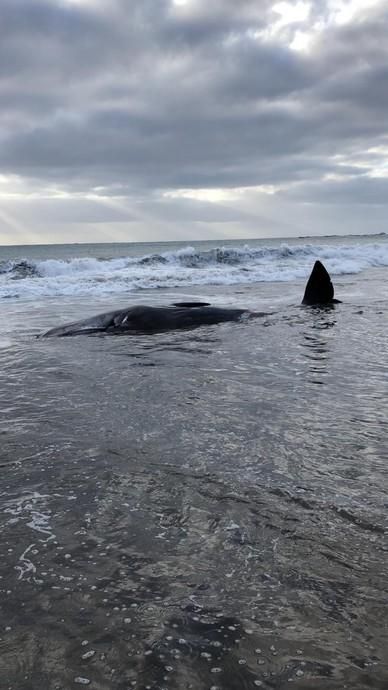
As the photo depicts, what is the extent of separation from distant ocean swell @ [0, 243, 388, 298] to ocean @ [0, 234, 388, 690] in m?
16.7

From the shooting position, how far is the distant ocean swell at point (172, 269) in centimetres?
2388

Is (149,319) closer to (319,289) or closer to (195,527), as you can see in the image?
(319,289)

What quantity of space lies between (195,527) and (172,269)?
33.0m

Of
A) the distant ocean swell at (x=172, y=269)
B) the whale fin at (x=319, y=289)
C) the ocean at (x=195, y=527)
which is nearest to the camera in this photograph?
the ocean at (x=195, y=527)

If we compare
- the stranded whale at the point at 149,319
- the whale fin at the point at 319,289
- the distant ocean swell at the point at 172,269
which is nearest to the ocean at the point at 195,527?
the stranded whale at the point at 149,319

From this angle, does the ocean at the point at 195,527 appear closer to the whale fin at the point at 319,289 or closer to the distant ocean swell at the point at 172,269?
the whale fin at the point at 319,289

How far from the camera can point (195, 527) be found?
9.95 ft

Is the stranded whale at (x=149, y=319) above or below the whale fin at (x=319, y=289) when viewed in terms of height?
below

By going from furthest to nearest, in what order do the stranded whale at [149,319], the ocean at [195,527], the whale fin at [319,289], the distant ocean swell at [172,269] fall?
the distant ocean swell at [172,269], the whale fin at [319,289], the stranded whale at [149,319], the ocean at [195,527]

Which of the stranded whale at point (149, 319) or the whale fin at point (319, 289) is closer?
the stranded whale at point (149, 319)

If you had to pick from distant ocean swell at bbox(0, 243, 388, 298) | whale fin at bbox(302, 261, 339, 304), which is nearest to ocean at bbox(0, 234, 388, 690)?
whale fin at bbox(302, 261, 339, 304)

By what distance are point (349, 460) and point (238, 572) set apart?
162 cm

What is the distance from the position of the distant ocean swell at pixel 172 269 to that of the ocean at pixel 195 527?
1669cm

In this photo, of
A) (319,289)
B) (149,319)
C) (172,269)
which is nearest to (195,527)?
(149,319)
